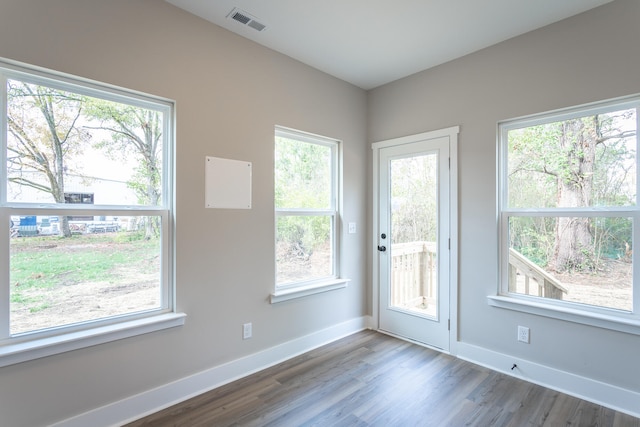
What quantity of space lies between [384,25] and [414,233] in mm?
1938

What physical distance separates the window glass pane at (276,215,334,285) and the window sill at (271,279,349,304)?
0.35 ft

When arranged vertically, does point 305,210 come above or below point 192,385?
above

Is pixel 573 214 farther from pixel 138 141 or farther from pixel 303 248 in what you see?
pixel 138 141

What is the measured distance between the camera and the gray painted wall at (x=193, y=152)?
1.73 metres

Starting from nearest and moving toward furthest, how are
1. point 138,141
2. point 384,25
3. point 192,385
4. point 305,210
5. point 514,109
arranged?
point 138,141, point 192,385, point 384,25, point 514,109, point 305,210

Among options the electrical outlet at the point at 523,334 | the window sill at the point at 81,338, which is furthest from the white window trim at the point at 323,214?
the electrical outlet at the point at 523,334

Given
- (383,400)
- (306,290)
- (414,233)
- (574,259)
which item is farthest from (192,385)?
(574,259)

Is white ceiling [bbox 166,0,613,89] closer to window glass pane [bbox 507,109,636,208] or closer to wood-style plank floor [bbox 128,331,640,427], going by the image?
window glass pane [bbox 507,109,636,208]

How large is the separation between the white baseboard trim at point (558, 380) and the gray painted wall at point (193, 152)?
1391 millimetres

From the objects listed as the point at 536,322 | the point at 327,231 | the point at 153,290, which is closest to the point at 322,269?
the point at 327,231

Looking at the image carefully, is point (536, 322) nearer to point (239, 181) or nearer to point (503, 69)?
point (503, 69)

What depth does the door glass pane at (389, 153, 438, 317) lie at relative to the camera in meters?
3.11

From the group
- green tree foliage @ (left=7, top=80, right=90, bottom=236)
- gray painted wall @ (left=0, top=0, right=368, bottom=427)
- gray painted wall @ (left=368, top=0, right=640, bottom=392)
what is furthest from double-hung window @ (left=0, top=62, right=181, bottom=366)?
gray painted wall @ (left=368, top=0, right=640, bottom=392)

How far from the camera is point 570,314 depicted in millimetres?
2258
